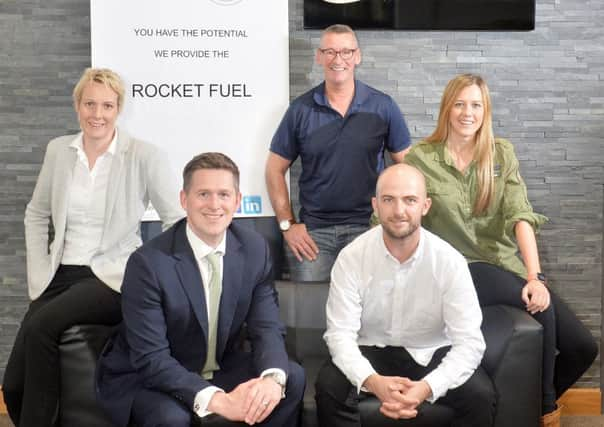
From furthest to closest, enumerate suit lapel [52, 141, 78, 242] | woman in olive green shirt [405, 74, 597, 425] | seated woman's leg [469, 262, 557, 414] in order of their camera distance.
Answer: suit lapel [52, 141, 78, 242], woman in olive green shirt [405, 74, 597, 425], seated woman's leg [469, 262, 557, 414]

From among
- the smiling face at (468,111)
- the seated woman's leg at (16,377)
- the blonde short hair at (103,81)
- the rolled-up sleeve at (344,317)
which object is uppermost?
the blonde short hair at (103,81)

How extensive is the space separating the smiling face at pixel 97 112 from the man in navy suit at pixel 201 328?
750mm

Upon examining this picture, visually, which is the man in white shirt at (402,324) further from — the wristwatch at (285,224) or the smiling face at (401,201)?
the wristwatch at (285,224)

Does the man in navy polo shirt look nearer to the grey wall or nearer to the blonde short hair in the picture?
the grey wall

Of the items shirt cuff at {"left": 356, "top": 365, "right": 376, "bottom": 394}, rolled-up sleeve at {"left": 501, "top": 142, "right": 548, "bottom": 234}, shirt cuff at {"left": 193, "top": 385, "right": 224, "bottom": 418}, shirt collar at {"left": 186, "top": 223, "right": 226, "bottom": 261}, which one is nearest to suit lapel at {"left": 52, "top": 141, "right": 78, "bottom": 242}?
shirt collar at {"left": 186, "top": 223, "right": 226, "bottom": 261}

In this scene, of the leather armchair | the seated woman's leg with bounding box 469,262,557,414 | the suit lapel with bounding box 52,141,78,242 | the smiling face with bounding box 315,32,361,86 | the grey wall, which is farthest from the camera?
the grey wall

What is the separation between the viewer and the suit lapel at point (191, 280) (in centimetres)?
258

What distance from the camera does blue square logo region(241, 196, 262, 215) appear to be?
3637 mm

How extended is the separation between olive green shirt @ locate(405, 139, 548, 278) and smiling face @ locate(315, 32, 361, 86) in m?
0.52

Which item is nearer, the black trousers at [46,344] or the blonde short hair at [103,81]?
the black trousers at [46,344]

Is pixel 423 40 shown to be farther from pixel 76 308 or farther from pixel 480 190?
pixel 76 308

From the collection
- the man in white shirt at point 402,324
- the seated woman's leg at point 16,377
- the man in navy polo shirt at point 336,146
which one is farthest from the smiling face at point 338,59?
the seated woman's leg at point 16,377

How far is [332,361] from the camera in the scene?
276cm

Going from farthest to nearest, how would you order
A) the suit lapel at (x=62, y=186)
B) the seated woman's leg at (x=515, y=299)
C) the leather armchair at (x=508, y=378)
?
the suit lapel at (x=62, y=186) < the seated woman's leg at (x=515, y=299) < the leather armchair at (x=508, y=378)
